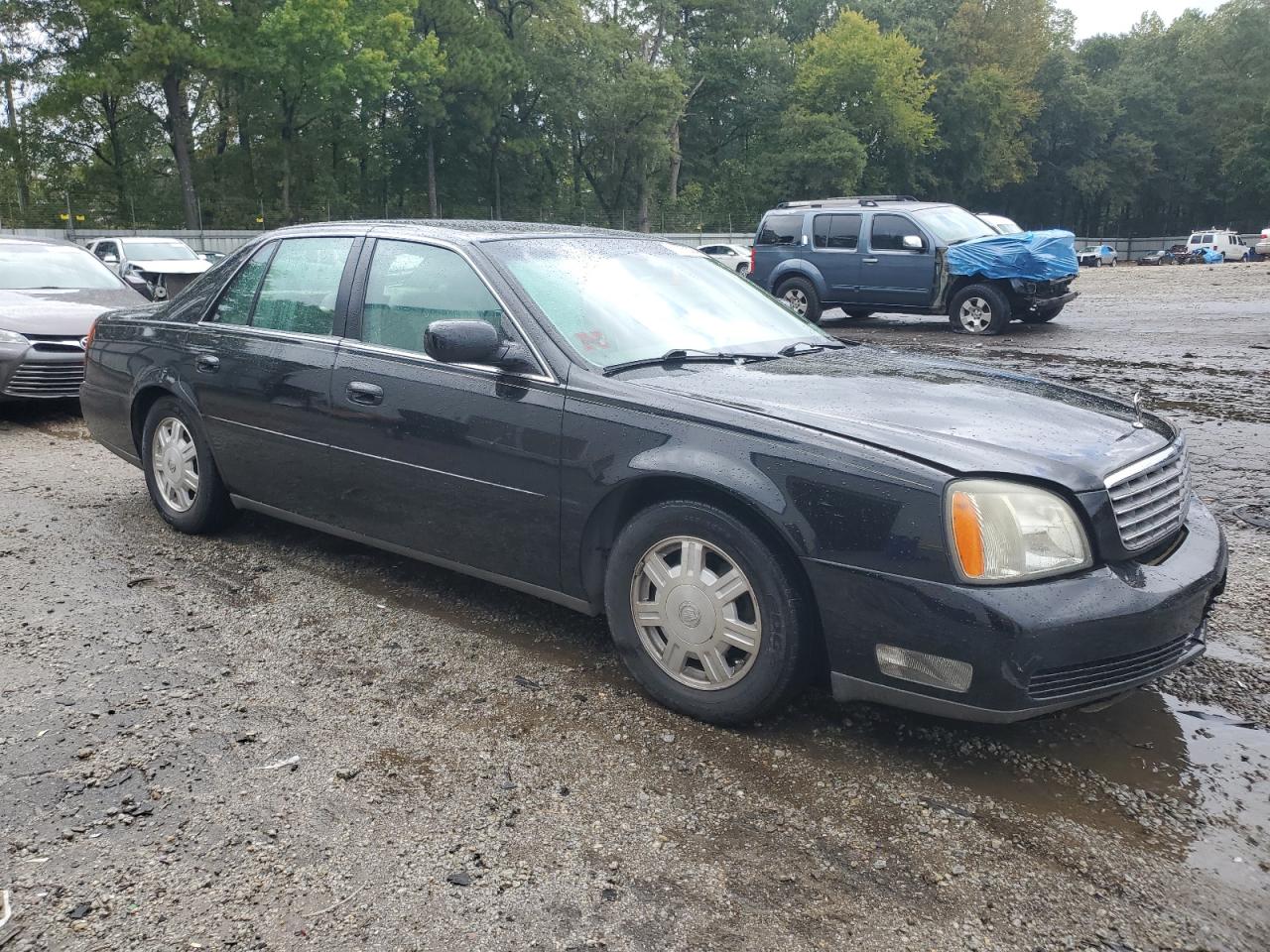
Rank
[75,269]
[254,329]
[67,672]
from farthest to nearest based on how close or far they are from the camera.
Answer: [75,269]
[254,329]
[67,672]

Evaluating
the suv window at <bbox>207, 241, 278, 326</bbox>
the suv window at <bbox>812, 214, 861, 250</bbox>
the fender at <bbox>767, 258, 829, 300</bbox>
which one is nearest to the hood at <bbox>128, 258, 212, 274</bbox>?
the fender at <bbox>767, 258, 829, 300</bbox>

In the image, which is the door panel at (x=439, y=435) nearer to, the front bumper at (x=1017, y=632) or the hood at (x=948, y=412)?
the hood at (x=948, y=412)

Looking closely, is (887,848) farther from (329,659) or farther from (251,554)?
(251,554)

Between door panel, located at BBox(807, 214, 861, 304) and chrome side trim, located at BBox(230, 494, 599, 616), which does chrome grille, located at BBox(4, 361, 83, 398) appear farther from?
door panel, located at BBox(807, 214, 861, 304)

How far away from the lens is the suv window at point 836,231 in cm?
1579

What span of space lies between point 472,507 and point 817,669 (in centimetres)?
142

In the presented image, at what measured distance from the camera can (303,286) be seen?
4.70 metres

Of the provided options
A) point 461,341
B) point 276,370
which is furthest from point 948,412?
point 276,370

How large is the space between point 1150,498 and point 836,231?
533 inches

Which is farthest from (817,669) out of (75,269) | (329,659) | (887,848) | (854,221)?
(854,221)

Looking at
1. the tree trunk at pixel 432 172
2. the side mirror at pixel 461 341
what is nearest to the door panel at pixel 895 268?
the side mirror at pixel 461 341

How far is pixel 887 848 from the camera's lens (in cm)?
266

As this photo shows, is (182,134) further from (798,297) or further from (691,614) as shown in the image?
(691,614)

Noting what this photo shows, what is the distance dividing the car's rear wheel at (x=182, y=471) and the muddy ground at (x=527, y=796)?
1.98 feet
